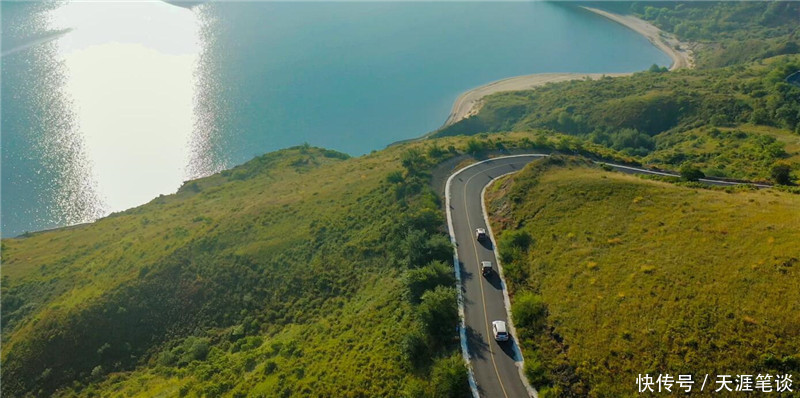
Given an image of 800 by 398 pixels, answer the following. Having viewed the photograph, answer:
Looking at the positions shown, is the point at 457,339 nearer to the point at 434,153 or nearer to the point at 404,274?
the point at 404,274

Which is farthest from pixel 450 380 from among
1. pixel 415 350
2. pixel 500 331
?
pixel 500 331

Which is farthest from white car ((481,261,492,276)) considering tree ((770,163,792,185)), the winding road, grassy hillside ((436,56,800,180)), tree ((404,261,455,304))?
tree ((770,163,792,185))

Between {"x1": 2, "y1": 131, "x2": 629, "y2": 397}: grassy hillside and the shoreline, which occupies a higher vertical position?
the shoreline

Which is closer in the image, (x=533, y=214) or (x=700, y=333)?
(x=700, y=333)

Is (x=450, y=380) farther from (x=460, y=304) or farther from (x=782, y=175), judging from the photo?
(x=782, y=175)

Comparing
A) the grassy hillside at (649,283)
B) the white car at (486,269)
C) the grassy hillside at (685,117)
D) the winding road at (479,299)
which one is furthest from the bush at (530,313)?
the grassy hillside at (685,117)

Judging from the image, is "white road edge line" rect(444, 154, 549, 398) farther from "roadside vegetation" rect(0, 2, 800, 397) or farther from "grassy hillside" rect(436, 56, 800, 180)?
"grassy hillside" rect(436, 56, 800, 180)

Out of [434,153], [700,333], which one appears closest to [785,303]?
[700,333]

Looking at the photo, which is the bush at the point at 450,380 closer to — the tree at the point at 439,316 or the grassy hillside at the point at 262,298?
the grassy hillside at the point at 262,298
